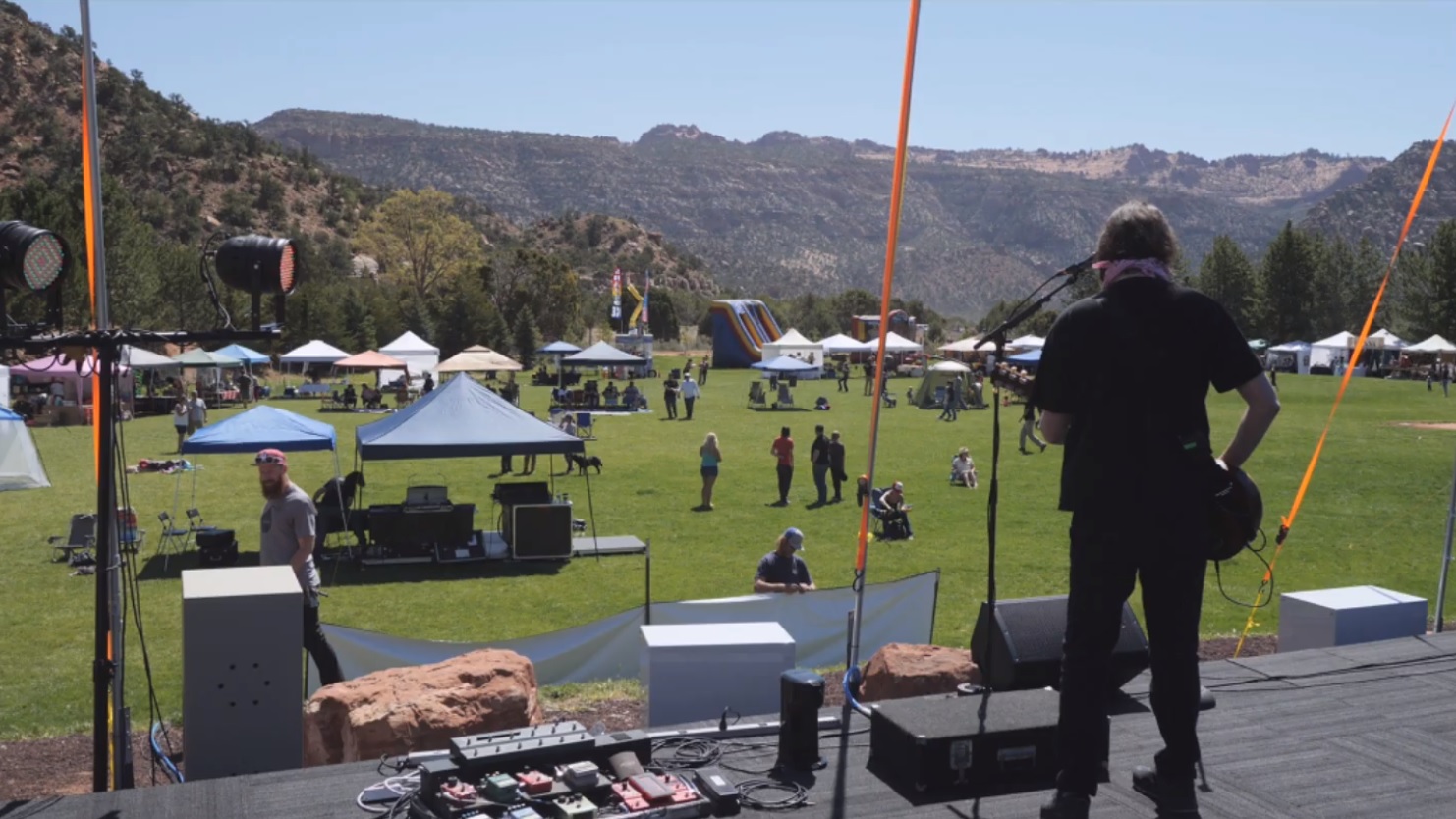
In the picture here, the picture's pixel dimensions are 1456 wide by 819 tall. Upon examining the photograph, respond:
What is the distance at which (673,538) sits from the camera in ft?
52.6

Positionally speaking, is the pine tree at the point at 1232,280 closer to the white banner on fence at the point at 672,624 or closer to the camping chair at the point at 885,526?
the camping chair at the point at 885,526

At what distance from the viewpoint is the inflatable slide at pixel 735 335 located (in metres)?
70.3

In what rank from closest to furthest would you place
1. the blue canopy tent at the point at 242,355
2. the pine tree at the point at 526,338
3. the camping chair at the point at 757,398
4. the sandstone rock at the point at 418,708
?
the sandstone rock at the point at 418,708, the blue canopy tent at the point at 242,355, the camping chair at the point at 757,398, the pine tree at the point at 526,338

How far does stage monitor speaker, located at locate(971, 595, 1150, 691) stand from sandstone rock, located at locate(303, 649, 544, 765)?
2.10m

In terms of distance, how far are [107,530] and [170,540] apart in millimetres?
11302

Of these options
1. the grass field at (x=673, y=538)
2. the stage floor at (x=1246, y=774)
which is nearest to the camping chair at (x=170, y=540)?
the grass field at (x=673, y=538)

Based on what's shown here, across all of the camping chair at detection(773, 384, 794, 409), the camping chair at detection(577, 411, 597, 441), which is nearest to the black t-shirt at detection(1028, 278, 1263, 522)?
the camping chair at detection(577, 411, 597, 441)

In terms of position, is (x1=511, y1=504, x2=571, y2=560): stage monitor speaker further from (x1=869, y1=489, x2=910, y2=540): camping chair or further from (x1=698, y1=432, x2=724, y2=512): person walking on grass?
(x1=869, y1=489, x2=910, y2=540): camping chair

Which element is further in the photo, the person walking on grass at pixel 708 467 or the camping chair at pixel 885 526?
the person walking on grass at pixel 708 467

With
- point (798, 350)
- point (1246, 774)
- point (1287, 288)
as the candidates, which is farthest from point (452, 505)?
point (1287, 288)

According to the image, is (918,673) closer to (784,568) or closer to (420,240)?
(784,568)

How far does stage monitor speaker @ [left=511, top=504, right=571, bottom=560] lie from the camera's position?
1427 centimetres

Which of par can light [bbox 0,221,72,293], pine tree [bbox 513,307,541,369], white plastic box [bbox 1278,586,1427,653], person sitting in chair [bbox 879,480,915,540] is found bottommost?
pine tree [bbox 513,307,541,369]

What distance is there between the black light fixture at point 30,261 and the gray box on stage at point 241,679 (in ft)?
4.18
